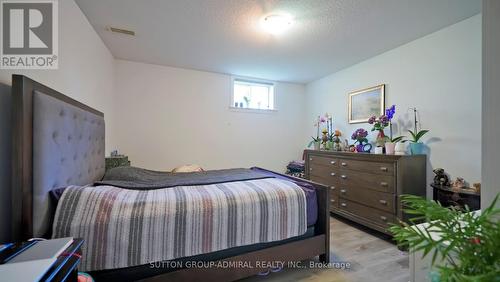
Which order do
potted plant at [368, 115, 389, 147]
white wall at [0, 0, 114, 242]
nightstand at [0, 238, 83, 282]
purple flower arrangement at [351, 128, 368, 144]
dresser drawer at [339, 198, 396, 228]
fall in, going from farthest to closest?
1. purple flower arrangement at [351, 128, 368, 144]
2. potted plant at [368, 115, 389, 147]
3. dresser drawer at [339, 198, 396, 228]
4. white wall at [0, 0, 114, 242]
5. nightstand at [0, 238, 83, 282]

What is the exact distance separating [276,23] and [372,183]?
2066 mm

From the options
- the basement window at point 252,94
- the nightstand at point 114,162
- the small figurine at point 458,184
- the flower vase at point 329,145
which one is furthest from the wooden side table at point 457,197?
the nightstand at point 114,162

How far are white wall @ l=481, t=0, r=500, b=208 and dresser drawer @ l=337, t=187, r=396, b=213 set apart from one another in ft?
4.17

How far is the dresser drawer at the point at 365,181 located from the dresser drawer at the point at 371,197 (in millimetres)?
44

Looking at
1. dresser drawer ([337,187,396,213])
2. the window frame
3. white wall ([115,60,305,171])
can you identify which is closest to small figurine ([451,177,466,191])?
dresser drawer ([337,187,396,213])

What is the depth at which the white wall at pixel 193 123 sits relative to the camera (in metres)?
3.18

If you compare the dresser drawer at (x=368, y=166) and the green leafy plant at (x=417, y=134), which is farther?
the green leafy plant at (x=417, y=134)

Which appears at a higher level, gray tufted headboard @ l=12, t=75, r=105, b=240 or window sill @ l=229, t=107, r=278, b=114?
window sill @ l=229, t=107, r=278, b=114

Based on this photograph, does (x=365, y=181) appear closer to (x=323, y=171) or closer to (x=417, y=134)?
(x=323, y=171)

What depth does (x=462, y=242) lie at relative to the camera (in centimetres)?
52

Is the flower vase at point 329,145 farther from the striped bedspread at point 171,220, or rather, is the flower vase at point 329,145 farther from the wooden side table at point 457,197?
the striped bedspread at point 171,220

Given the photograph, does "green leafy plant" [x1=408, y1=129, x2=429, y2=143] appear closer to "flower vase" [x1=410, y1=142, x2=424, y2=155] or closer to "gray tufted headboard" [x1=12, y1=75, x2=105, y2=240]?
"flower vase" [x1=410, y1=142, x2=424, y2=155]

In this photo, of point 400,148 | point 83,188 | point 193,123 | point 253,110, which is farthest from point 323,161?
point 83,188

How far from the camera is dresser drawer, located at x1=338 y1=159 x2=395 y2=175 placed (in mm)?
2164
